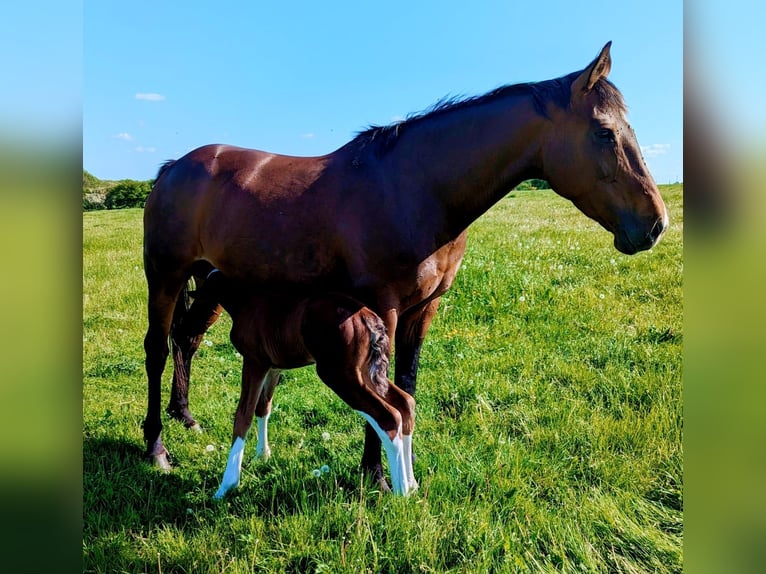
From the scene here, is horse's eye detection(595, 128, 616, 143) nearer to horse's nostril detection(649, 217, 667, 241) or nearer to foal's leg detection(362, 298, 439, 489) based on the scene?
horse's nostril detection(649, 217, 667, 241)

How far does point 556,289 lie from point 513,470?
3.83 meters

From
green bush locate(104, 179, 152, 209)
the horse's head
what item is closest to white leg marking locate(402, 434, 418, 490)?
the horse's head

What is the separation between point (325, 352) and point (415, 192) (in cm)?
96

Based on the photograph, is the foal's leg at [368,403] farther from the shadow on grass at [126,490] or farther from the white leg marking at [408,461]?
the shadow on grass at [126,490]

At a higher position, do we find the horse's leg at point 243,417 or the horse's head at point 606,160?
the horse's head at point 606,160

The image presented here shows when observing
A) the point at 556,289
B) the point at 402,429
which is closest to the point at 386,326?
the point at 402,429

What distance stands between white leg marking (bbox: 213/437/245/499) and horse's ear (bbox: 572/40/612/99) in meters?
2.60

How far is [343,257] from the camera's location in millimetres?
2709

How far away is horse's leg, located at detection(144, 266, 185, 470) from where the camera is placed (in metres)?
3.54

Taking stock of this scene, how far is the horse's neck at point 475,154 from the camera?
2.54 m

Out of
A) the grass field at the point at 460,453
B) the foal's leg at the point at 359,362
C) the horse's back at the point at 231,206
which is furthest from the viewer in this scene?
the horse's back at the point at 231,206

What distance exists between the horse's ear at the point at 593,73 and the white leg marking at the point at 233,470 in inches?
102

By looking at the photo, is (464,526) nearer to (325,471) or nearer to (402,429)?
(402,429)

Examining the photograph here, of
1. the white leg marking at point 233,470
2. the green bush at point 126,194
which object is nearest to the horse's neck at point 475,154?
the white leg marking at point 233,470
